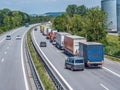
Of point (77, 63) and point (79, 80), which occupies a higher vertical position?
point (77, 63)

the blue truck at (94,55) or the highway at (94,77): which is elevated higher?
the blue truck at (94,55)

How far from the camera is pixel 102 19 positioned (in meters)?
79.3

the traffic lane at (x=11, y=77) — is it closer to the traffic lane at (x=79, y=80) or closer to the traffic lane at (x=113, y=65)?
the traffic lane at (x=79, y=80)

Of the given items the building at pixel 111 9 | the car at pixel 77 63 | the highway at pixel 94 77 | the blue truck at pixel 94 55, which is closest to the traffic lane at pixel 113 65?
the highway at pixel 94 77

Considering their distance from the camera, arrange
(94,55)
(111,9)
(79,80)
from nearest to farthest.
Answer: (79,80)
(94,55)
(111,9)

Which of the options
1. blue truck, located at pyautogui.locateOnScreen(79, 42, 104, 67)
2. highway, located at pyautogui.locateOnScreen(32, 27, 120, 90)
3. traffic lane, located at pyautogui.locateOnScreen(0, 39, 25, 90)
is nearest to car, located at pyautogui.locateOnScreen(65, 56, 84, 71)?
highway, located at pyautogui.locateOnScreen(32, 27, 120, 90)

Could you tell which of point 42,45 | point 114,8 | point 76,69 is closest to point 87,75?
point 76,69

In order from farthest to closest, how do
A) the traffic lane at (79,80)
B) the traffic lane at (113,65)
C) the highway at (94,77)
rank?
the traffic lane at (113,65) → the highway at (94,77) → the traffic lane at (79,80)

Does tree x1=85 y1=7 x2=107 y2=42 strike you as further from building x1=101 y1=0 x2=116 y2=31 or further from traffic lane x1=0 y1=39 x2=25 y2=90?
building x1=101 y1=0 x2=116 y2=31

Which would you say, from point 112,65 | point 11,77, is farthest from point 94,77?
point 112,65

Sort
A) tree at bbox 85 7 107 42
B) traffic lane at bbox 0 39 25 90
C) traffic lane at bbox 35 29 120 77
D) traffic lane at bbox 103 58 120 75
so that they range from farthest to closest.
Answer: tree at bbox 85 7 107 42
traffic lane at bbox 103 58 120 75
traffic lane at bbox 35 29 120 77
traffic lane at bbox 0 39 25 90

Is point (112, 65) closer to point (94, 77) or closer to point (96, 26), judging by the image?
point (94, 77)

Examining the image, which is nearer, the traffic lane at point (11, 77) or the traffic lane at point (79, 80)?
the traffic lane at point (11, 77)

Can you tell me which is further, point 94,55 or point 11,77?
point 94,55
